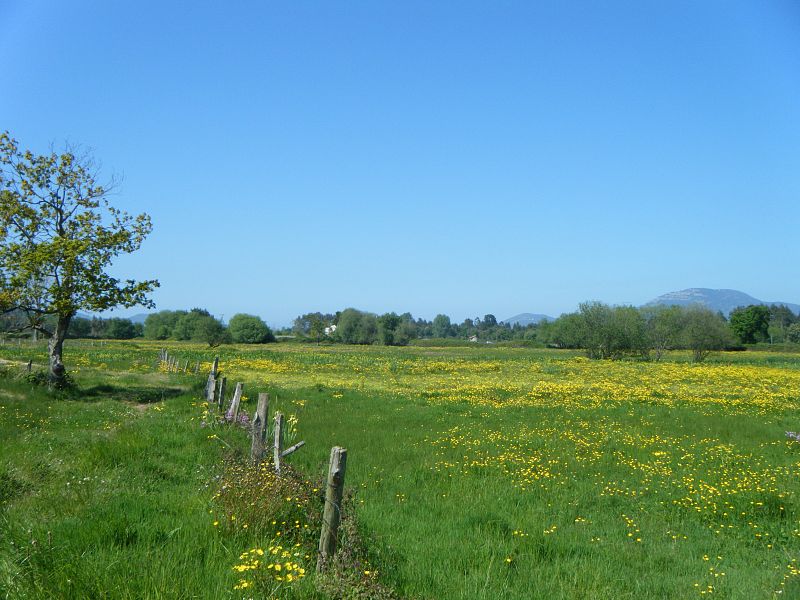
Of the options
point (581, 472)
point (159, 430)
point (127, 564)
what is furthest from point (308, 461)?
point (127, 564)

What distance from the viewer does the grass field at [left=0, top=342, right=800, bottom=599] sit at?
240 inches

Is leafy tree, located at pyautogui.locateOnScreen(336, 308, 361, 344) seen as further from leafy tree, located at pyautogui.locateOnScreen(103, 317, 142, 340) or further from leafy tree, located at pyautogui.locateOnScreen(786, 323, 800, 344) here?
leafy tree, located at pyautogui.locateOnScreen(786, 323, 800, 344)

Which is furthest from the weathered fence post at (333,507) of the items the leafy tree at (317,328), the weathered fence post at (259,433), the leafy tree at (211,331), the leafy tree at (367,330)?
the leafy tree at (367,330)

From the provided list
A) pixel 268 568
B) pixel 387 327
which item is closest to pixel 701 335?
pixel 268 568

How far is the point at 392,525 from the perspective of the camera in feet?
28.2

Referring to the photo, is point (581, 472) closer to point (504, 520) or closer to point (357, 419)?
point (504, 520)

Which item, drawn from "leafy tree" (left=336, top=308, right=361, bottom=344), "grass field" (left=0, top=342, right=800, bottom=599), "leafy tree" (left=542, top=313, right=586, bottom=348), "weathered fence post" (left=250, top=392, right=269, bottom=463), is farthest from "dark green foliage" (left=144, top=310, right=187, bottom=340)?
"weathered fence post" (left=250, top=392, right=269, bottom=463)

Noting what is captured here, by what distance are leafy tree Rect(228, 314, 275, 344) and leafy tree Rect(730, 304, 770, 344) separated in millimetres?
119710

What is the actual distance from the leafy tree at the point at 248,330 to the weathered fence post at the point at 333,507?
13066 centimetres

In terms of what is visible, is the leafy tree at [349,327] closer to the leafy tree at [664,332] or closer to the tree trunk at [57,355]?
the leafy tree at [664,332]

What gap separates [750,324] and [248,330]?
128373 mm

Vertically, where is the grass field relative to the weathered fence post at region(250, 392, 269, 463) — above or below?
below

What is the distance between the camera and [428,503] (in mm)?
10336

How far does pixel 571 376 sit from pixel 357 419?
92.7 feet
